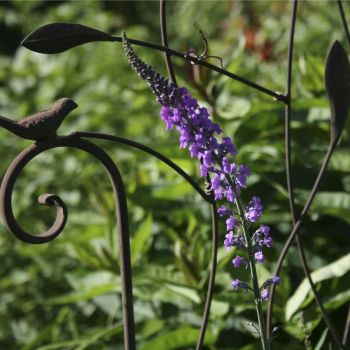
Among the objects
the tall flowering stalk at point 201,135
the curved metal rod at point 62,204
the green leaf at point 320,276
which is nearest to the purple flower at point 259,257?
the tall flowering stalk at point 201,135

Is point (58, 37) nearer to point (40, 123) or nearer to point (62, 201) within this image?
point (40, 123)

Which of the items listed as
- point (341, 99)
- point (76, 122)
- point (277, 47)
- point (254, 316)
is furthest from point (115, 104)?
point (341, 99)

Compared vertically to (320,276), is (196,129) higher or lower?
higher

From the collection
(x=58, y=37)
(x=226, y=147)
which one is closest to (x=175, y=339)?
(x=226, y=147)

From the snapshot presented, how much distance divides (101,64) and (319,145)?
228 centimetres

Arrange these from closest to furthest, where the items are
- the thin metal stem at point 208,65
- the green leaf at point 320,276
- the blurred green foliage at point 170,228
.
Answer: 1. the thin metal stem at point 208,65
2. the green leaf at point 320,276
3. the blurred green foliage at point 170,228

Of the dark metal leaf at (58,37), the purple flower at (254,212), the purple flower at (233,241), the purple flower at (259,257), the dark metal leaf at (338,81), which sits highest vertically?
the dark metal leaf at (58,37)

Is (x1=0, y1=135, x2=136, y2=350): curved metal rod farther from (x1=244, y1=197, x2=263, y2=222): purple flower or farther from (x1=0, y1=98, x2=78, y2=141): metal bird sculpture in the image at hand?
(x1=244, y1=197, x2=263, y2=222): purple flower

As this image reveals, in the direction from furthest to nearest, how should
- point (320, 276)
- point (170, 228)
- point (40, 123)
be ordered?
point (170, 228) → point (320, 276) → point (40, 123)

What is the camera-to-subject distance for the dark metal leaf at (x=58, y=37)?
4.05ft

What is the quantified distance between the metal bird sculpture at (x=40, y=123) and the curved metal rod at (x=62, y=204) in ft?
0.09

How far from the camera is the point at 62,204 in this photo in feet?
4.09

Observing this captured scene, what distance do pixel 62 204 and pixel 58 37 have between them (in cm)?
29

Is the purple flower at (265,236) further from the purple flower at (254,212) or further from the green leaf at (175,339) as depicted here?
the green leaf at (175,339)
